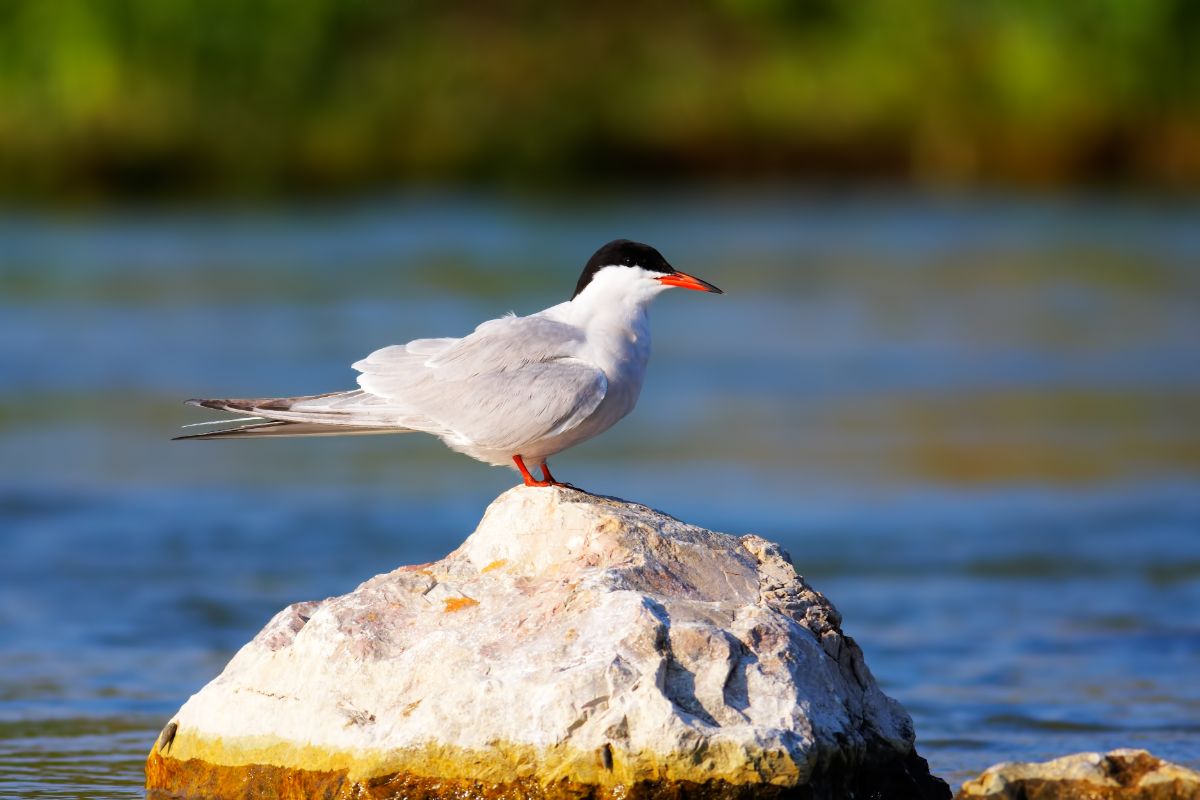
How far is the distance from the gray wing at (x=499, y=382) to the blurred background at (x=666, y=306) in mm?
1565

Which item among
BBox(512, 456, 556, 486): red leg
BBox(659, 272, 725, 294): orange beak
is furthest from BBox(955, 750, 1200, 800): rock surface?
BBox(659, 272, 725, 294): orange beak

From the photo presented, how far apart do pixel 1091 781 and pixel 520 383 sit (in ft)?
5.99

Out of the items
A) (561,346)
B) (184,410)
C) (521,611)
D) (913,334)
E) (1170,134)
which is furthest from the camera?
(1170,134)

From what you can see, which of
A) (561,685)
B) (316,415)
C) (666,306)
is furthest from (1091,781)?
(666,306)

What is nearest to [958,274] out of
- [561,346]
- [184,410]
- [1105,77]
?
[184,410]

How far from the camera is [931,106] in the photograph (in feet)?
120

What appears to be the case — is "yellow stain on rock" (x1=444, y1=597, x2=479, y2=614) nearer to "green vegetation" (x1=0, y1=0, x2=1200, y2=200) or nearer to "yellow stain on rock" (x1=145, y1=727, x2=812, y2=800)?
"yellow stain on rock" (x1=145, y1=727, x2=812, y2=800)

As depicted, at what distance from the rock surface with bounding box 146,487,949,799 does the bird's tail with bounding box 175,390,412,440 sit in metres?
0.44

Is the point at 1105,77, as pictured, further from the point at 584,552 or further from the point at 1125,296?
the point at 584,552

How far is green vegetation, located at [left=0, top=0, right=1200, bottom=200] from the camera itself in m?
34.3

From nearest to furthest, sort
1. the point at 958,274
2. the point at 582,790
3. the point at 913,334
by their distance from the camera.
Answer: the point at 582,790, the point at 913,334, the point at 958,274

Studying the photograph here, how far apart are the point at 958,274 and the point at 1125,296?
2833mm

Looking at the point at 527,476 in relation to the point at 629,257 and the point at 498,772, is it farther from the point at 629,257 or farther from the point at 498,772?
the point at 498,772

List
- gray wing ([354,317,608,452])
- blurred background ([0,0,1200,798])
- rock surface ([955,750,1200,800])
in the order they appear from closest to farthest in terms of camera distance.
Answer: rock surface ([955,750,1200,800]), gray wing ([354,317,608,452]), blurred background ([0,0,1200,798])
